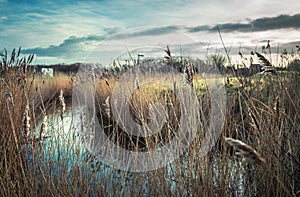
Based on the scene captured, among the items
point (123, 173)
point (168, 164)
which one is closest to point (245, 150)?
point (123, 173)

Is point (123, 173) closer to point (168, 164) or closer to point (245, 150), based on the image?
point (168, 164)

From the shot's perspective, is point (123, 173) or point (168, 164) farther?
point (168, 164)

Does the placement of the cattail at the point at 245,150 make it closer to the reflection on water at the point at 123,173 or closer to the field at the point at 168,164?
the field at the point at 168,164

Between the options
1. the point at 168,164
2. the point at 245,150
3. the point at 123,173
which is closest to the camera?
the point at 245,150

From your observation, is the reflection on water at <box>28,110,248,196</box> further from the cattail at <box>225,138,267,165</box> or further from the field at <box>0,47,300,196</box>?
the cattail at <box>225,138,267,165</box>

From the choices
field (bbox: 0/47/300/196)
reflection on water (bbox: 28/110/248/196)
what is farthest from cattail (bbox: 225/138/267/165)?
reflection on water (bbox: 28/110/248/196)

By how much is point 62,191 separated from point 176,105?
223 centimetres

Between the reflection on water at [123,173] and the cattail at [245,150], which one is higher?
the cattail at [245,150]

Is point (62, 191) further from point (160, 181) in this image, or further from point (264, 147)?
point (264, 147)

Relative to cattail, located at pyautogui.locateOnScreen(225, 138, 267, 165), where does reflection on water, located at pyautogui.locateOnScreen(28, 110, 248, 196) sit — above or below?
below

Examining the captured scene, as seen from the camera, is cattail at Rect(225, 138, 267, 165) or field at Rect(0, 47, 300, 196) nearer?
cattail at Rect(225, 138, 267, 165)

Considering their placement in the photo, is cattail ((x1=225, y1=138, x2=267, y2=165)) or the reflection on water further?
the reflection on water

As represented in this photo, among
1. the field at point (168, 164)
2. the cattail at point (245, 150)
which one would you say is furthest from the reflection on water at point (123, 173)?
the cattail at point (245, 150)

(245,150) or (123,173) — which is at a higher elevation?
(245,150)
